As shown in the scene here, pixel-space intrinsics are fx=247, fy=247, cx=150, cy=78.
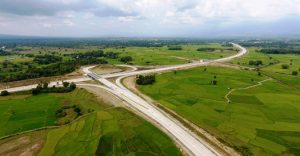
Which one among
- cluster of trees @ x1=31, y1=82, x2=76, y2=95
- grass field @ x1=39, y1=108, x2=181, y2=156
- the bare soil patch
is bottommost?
the bare soil patch

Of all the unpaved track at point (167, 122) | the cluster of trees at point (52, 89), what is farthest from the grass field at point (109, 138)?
the cluster of trees at point (52, 89)

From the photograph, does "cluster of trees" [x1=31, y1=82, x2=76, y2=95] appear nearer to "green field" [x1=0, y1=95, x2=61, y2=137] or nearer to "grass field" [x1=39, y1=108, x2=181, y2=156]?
"green field" [x1=0, y1=95, x2=61, y2=137]

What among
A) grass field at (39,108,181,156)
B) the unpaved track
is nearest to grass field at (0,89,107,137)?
grass field at (39,108,181,156)

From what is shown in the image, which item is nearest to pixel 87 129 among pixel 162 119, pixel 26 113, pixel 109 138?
pixel 109 138

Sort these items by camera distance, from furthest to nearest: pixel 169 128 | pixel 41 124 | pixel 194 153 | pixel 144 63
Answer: pixel 144 63, pixel 41 124, pixel 169 128, pixel 194 153

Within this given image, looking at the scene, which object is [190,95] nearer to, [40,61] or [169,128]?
[169,128]

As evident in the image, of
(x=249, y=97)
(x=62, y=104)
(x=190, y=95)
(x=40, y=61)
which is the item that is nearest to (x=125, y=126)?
(x=62, y=104)

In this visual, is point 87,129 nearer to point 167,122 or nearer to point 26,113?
point 167,122
